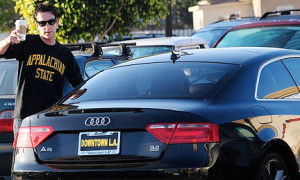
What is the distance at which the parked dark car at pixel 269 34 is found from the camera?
11734 mm

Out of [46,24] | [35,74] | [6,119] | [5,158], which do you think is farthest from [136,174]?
[6,119]

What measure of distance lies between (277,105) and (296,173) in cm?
55

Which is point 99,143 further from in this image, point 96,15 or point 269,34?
point 96,15

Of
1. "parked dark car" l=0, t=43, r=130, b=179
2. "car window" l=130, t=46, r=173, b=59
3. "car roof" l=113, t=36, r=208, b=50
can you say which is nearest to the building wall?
"car roof" l=113, t=36, r=208, b=50

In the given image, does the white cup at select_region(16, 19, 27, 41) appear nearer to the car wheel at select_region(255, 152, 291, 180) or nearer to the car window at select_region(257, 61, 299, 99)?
the car window at select_region(257, 61, 299, 99)

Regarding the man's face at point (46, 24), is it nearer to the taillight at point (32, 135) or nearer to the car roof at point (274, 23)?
the taillight at point (32, 135)

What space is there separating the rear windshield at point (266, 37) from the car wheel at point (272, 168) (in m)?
5.24

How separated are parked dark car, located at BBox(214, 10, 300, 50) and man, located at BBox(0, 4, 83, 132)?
16.4ft

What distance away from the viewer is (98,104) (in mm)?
6094

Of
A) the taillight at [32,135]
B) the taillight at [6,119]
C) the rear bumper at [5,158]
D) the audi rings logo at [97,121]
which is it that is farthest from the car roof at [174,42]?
the audi rings logo at [97,121]

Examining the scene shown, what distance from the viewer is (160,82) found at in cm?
642

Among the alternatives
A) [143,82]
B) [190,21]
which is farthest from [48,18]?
[190,21]

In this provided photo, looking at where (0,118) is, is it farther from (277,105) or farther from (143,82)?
(277,105)

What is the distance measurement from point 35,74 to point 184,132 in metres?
2.03
